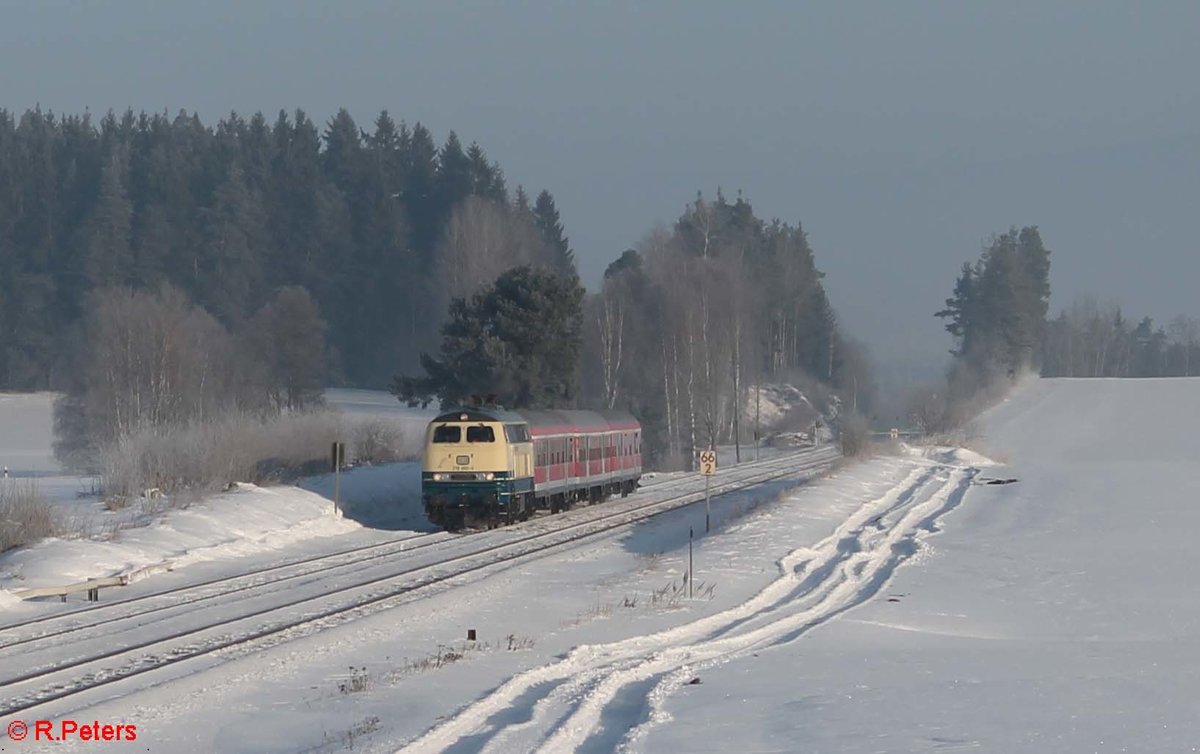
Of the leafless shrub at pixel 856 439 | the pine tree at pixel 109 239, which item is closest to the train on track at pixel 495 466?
the leafless shrub at pixel 856 439

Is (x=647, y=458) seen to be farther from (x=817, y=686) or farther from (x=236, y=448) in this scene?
(x=817, y=686)

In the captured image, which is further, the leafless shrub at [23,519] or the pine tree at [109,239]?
the pine tree at [109,239]

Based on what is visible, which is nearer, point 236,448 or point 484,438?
point 484,438

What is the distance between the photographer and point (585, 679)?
13844mm

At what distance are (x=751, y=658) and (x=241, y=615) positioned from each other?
262 inches

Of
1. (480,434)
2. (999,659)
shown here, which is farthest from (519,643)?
(480,434)

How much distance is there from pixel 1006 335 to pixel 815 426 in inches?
1138

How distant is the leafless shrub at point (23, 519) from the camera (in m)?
24.4

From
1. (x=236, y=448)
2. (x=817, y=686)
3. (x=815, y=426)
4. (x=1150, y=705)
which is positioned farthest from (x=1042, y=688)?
(x=815, y=426)

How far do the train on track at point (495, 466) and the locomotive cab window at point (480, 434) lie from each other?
0.02 m

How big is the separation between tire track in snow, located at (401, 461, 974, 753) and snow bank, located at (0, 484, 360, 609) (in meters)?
8.98

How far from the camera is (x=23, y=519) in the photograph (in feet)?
81.4

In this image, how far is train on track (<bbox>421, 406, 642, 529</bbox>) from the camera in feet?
107

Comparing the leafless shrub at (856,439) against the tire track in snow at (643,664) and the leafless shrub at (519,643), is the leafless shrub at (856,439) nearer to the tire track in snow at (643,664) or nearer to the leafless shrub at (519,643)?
the tire track in snow at (643,664)
